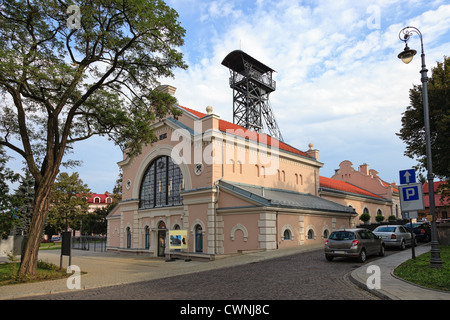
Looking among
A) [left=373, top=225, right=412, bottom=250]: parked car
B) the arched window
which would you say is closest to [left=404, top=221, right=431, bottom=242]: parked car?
[left=373, top=225, right=412, bottom=250]: parked car

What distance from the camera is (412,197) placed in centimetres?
1286

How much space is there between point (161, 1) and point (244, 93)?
90.5ft

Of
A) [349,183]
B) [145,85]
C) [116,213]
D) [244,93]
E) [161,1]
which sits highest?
[244,93]

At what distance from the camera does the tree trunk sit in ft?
43.7

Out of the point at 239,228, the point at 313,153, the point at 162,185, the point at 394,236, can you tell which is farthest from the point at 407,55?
the point at 162,185

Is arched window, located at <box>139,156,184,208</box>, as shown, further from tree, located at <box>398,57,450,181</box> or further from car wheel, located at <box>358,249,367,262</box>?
tree, located at <box>398,57,450,181</box>

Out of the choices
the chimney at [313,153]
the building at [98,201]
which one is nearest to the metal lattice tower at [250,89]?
the chimney at [313,153]

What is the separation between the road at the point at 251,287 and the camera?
864 cm

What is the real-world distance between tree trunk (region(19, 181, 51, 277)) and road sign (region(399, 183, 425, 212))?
15.0 m

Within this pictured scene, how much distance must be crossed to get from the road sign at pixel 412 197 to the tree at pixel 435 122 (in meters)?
7.46

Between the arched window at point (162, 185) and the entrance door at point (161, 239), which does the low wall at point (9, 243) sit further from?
the entrance door at point (161, 239)
